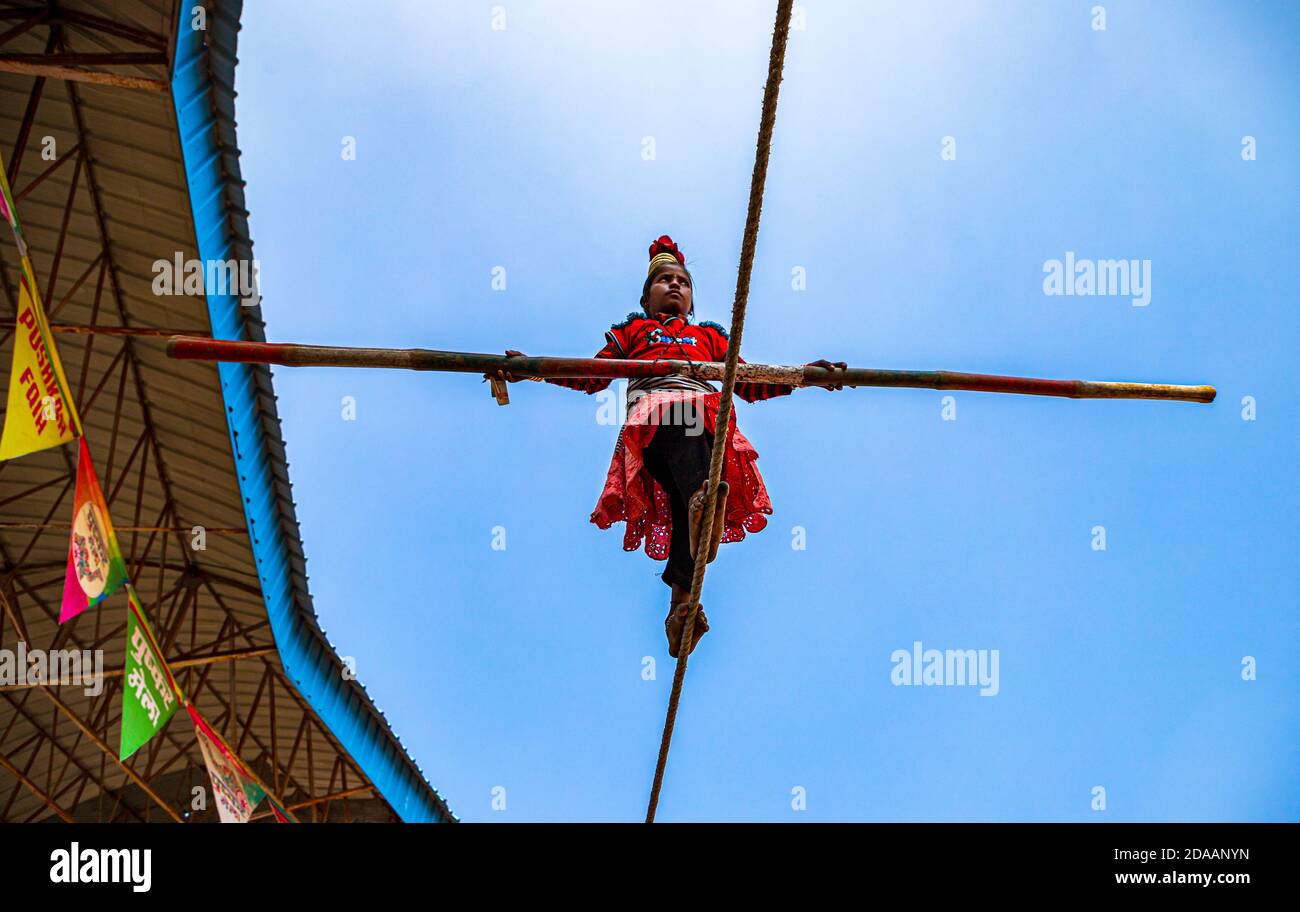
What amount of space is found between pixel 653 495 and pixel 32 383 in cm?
280

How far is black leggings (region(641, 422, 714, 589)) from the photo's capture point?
5680mm

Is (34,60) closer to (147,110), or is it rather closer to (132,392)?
(147,110)

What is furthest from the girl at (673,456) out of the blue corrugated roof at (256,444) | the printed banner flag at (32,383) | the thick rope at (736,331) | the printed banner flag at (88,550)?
the blue corrugated roof at (256,444)

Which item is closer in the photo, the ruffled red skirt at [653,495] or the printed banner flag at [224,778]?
the ruffled red skirt at [653,495]

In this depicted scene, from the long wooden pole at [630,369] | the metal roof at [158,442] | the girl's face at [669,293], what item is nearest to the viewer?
the long wooden pole at [630,369]

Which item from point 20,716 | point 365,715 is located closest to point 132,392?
point 365,715

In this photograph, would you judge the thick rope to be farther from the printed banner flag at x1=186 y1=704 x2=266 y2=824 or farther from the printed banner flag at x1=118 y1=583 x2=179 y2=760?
the printed banner flag at x1=186 y1=704 x2=266 y2=824

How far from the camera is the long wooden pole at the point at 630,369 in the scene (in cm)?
495

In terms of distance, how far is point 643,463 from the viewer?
595 centimetres

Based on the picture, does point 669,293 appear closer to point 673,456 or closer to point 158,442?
point 673,456

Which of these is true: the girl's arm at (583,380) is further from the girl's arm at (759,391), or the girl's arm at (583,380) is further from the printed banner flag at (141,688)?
the printed banner flag at (141,688)

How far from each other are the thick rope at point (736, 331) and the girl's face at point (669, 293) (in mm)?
1511

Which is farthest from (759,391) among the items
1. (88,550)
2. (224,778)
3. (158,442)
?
(158,442)
